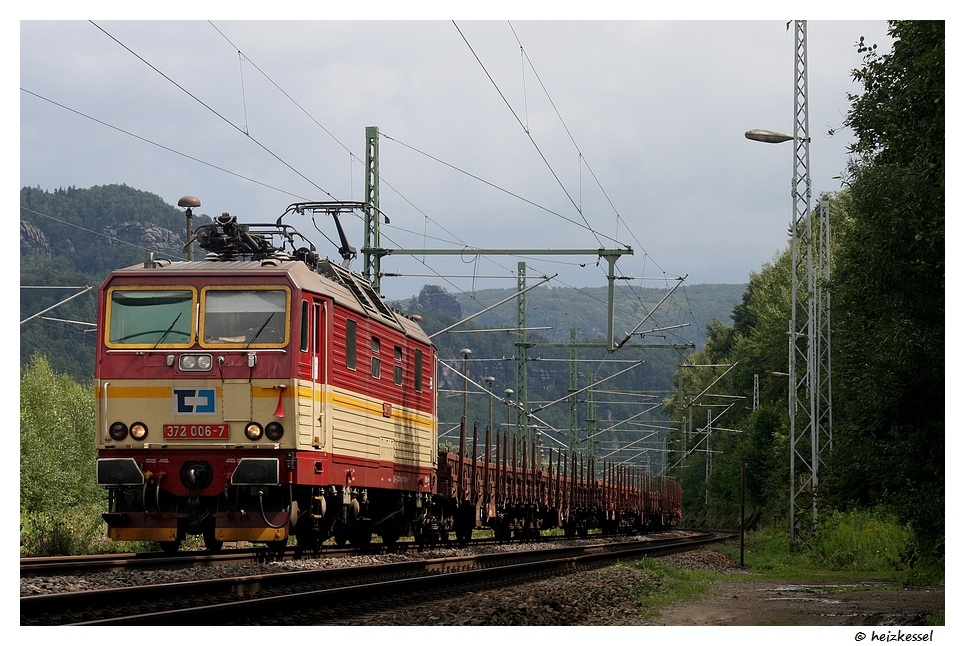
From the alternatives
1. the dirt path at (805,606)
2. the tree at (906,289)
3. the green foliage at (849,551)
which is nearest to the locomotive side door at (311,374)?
the dirt path at (805,606)

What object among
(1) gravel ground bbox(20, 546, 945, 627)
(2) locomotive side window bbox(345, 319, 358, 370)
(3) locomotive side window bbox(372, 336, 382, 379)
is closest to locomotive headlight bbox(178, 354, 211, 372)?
(2) locomotive side window bbox(345, 319, 358, 370)

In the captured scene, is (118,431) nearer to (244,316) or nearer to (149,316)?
(149,316)

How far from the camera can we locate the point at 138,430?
16.9 meters

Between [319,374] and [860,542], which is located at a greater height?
[319,374]

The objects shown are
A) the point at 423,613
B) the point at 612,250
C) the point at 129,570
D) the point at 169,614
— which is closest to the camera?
the point at 169,614

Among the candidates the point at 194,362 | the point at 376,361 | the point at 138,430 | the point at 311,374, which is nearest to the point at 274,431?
the point at 311,374

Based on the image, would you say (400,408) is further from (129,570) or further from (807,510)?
(807,510)

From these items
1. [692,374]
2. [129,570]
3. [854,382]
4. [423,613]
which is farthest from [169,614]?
[692,374]

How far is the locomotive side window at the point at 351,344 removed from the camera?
18953 millimetres

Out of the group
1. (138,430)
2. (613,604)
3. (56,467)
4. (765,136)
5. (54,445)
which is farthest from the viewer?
(54,445)

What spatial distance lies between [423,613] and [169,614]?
2.86 metres

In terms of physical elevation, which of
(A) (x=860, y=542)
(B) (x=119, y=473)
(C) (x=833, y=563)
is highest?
(B) (x=119, y=473)

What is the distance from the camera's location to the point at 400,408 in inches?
886

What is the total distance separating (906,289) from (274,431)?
9027 mm
